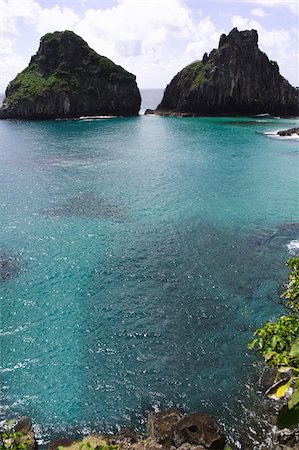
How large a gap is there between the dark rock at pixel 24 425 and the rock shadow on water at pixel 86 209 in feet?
106

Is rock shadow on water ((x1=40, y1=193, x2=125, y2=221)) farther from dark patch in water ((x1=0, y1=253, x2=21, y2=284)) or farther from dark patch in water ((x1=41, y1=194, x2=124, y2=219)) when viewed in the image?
dark patch in water ((x1=0, y1=253, x2=21, y2=284))

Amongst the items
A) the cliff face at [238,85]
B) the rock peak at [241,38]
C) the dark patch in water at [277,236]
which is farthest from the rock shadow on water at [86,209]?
the rock peak at [241,38]

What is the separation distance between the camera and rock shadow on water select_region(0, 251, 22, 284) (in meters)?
39.1

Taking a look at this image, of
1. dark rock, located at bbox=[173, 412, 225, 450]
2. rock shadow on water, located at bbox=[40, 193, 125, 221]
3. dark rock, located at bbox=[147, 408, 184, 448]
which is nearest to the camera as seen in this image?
dark rock, located at bbox=[173, 412, 225, 450]

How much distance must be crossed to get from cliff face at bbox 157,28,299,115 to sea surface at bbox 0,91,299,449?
370 feet

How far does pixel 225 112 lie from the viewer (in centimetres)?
18512

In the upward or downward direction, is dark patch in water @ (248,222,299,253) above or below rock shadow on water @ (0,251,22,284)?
above

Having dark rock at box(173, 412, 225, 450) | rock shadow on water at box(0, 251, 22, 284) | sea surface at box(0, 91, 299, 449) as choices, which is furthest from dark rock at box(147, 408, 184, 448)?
rock shadow on water at box(0, 251, 22, 284)

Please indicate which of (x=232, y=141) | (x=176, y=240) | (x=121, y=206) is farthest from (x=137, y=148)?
(x=176, y=240)

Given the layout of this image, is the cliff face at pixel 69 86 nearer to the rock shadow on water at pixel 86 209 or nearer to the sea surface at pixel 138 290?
the sea surface at pixel 138 290

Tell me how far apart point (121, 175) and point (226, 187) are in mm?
20660

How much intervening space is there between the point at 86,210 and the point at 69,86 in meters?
144

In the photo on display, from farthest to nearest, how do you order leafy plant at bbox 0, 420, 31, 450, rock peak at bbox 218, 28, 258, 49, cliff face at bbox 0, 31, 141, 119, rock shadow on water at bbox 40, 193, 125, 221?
1. rock peak at bbox 218, 28, 258, 49
2. cliff face at bbox 0, 31, 141, 119
3. rock shadow on water at bbox 40, 193, 125, 221
4. leafy plant at bbox 0, 420, 31, 450

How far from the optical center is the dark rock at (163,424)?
2181 cm
